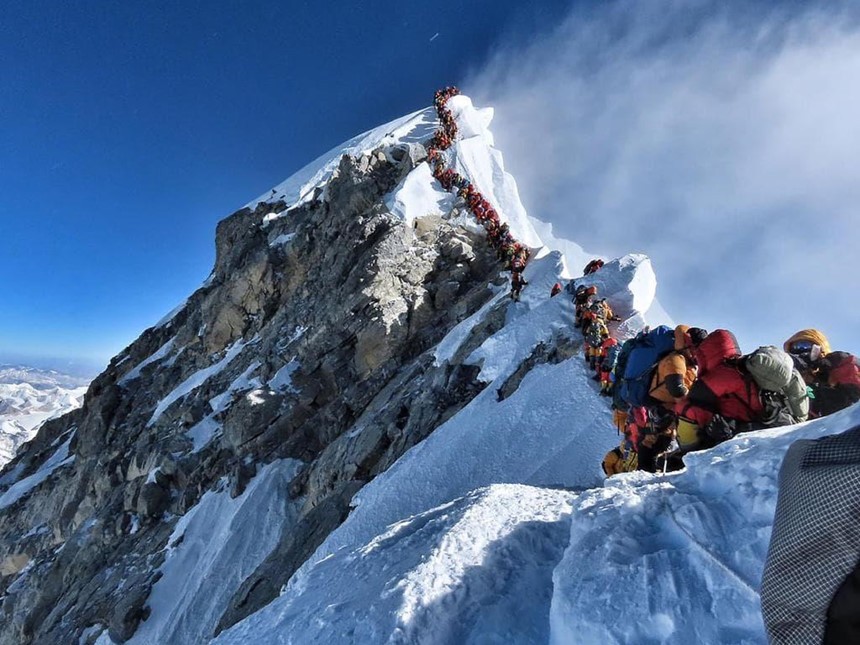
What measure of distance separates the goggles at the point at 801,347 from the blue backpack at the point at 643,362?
1.64 metres

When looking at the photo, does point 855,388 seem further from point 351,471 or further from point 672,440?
point 351,471

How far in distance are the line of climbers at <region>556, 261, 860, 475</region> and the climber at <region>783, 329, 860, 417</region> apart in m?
0.01

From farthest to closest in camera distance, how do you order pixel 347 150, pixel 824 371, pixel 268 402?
pixel 347 150 → pixel 268 402 → pixel 824 371

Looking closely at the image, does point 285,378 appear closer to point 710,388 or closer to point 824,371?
point 710,388

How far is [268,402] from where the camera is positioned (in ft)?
77.2

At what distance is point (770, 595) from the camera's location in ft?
5.90

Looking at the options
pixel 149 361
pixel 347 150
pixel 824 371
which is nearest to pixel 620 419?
pixel 824 371

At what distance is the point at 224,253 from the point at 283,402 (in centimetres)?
2331

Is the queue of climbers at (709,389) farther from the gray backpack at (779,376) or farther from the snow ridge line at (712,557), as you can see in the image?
the snow ridge line at (712,557)

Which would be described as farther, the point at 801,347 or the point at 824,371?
the point at 801,347

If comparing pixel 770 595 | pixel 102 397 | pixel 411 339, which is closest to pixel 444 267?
pixel 411 339

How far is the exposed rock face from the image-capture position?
16.8 metres

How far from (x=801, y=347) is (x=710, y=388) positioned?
7.38ft

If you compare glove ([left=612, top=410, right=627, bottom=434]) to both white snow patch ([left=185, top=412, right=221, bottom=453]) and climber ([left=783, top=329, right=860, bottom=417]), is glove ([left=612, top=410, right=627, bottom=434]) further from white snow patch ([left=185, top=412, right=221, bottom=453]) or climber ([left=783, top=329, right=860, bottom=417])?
white snow patch ([left=185, top=412, right=221, bottom=453])
